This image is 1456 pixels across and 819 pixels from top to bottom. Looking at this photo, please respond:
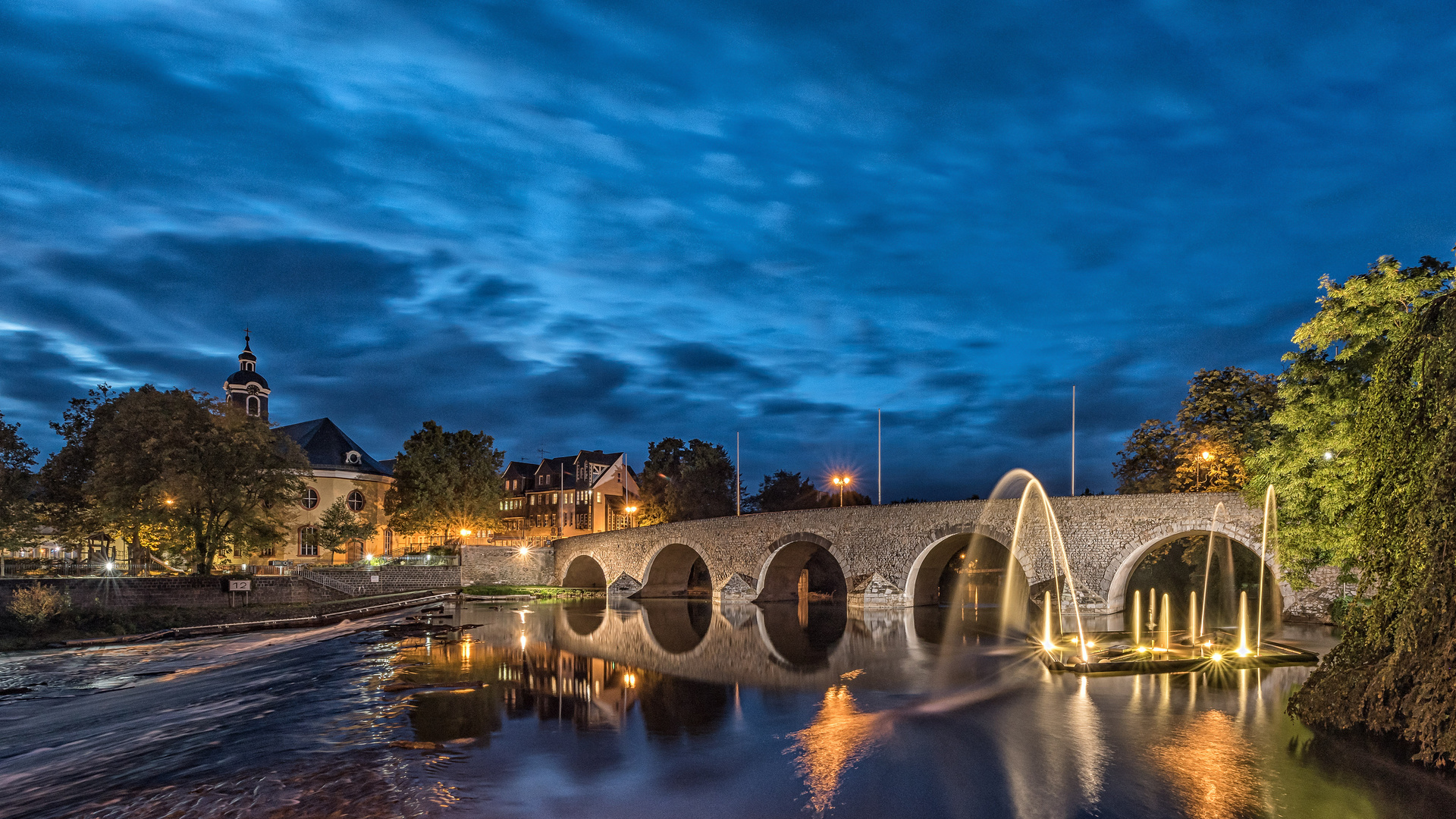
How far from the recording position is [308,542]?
61625 mm

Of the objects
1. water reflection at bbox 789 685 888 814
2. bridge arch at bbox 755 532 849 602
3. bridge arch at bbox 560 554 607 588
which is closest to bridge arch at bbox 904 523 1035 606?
bridge arch at bbox 755 532 849 602

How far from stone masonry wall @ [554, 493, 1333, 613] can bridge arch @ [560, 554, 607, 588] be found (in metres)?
5.46

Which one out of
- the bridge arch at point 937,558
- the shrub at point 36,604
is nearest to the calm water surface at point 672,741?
the shrub at point 36,604

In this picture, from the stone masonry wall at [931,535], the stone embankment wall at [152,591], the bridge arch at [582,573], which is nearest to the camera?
the stone masonry wall at [931,535]

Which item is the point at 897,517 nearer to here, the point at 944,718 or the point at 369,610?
the point at 944,718

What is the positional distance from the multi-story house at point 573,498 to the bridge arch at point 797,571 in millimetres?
23364

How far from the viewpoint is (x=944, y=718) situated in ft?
57.2

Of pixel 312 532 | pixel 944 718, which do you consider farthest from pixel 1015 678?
pixel 312 532

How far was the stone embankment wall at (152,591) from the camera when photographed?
124ft

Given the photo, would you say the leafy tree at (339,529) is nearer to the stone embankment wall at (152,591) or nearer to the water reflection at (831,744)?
the stone embankment wall at (152,591)

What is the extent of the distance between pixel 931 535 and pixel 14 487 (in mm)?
43851

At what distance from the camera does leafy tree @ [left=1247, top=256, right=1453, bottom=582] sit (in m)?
21.4

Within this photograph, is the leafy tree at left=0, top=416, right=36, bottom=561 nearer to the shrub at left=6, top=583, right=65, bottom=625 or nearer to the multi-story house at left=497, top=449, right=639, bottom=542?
the shrub at left=6, top=583, right=65, bottom=625

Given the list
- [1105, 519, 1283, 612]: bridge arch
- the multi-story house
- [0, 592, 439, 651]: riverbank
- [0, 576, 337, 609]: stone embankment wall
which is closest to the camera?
[1105, 519, 1283, 612]: bridge arch
